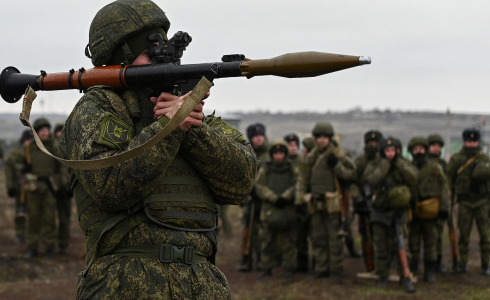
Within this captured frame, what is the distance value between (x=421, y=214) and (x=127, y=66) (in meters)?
7.75

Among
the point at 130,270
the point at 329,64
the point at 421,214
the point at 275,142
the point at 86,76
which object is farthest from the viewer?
the point at 275,142

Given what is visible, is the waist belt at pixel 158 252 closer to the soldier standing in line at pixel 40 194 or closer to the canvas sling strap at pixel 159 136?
the canvas sling strap at pixel 159 136

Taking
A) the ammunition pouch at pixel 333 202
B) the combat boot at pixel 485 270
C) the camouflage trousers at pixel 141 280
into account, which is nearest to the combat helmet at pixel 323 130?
the ammunition pouch at pixel 333 202

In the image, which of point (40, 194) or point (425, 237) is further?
point (40, 194)

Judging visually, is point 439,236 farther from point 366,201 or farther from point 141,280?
point 141,280

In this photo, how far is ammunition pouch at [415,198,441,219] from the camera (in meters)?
10.3

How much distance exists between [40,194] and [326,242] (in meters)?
5.42

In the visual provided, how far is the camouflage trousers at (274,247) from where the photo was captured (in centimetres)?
1122

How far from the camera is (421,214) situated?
33.9ft

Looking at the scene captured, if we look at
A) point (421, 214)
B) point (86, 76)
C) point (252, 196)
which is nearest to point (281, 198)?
point (252, 196)

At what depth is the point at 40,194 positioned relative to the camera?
12820 mm

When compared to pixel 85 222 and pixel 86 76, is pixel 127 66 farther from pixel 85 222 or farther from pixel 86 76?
pixel 85 222

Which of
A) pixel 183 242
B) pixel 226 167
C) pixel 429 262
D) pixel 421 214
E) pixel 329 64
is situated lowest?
pixel 429 262

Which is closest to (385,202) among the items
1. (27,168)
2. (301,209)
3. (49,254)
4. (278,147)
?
(301,209)
